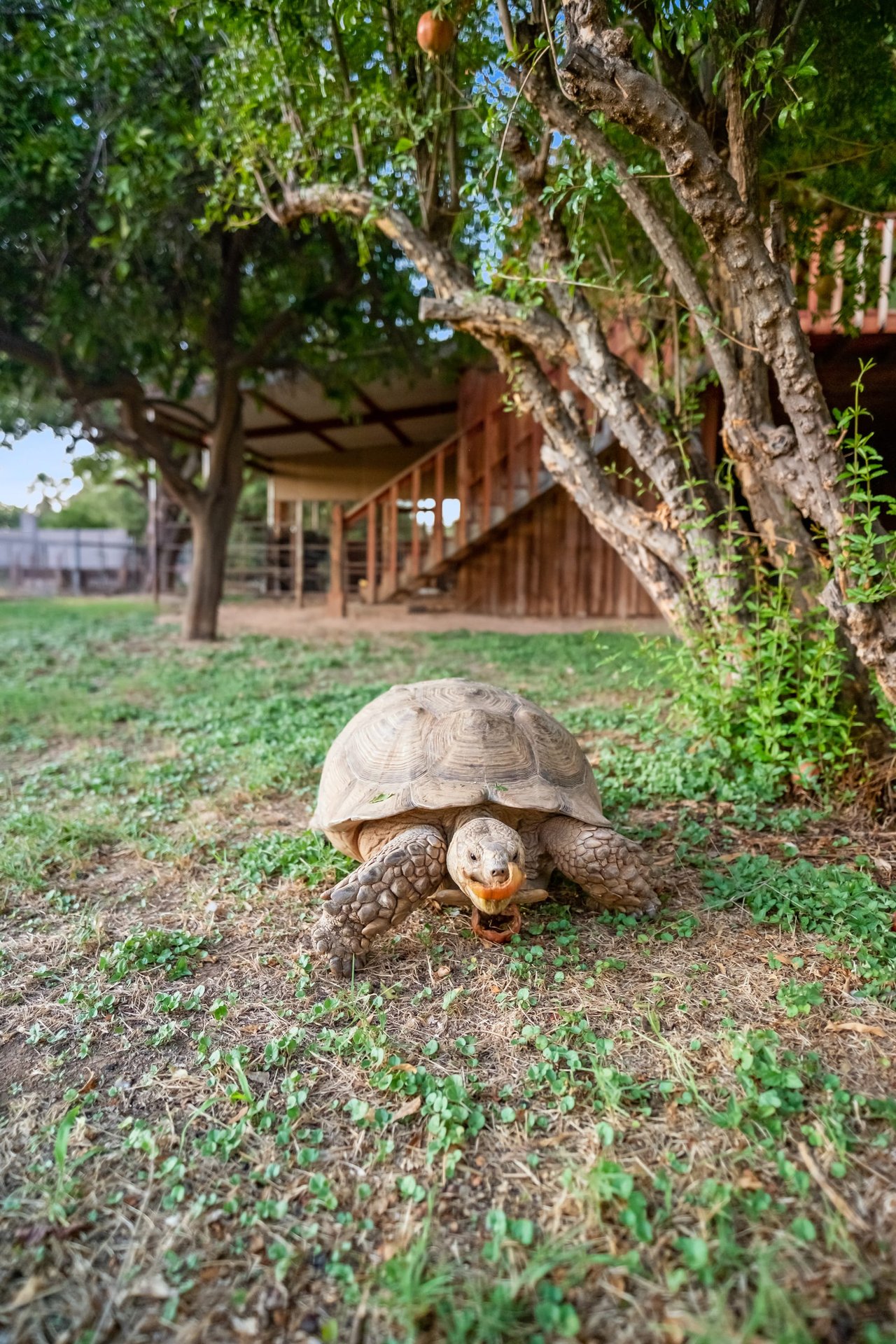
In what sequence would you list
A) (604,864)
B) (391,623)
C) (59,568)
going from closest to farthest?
(604,864)
(391,623)
(59,568)

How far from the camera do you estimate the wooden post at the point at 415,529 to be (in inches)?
440

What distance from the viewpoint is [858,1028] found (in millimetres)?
1845

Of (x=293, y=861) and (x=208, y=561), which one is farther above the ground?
(x=208, y=561)

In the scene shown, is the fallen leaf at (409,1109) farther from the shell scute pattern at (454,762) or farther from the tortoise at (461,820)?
the shell scute pattern at (454,762)

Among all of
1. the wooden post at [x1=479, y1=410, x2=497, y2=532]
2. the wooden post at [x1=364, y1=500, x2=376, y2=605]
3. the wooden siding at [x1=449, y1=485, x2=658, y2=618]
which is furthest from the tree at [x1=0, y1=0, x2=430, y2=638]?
the wooden siding at [x1=449, y1=485, x2=658, y2=618]

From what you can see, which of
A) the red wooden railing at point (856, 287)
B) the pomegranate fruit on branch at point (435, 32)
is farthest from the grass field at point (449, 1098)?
the pomegranate fruit on branch at point (435, 32)

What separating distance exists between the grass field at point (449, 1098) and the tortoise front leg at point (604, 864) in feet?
0.27

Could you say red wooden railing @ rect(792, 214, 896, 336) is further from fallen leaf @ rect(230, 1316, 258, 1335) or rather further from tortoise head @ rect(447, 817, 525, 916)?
fallen leaf @ rect(230, 1316, 258, 1335)

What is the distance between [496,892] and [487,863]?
0.08 metres

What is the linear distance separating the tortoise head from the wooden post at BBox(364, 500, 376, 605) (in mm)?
9332

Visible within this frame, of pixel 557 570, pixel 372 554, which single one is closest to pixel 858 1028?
pixel 372 554

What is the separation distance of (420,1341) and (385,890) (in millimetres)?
1143

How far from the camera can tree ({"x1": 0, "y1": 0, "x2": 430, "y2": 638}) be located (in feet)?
17.5

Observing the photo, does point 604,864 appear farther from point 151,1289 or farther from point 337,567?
point 337,567
